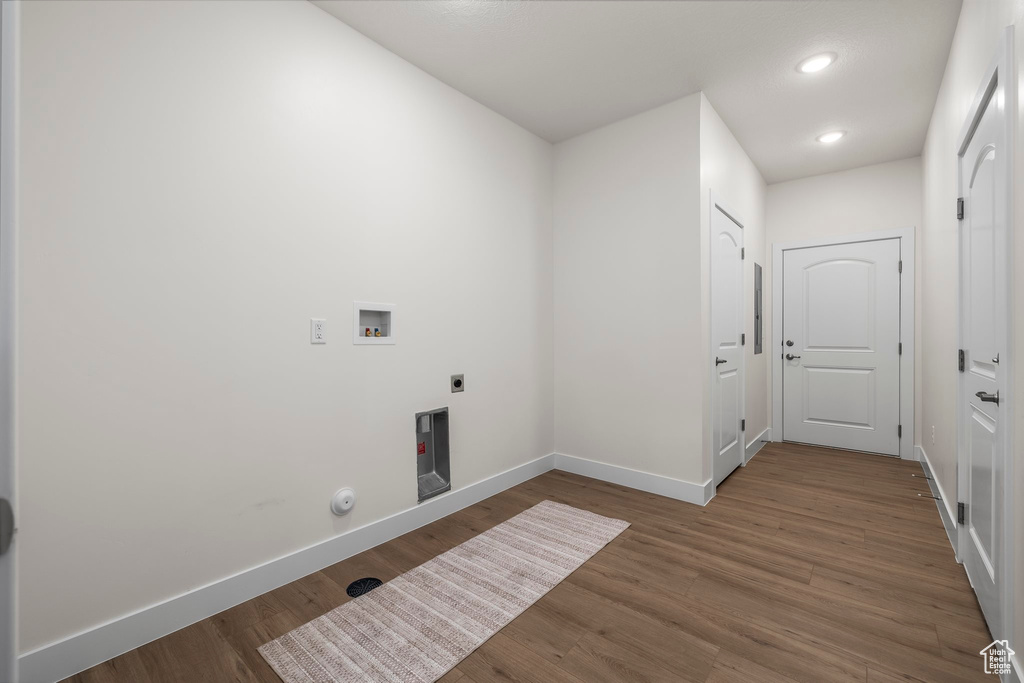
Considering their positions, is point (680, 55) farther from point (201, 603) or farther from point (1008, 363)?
point (201, 603)

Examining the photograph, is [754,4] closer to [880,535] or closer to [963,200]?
[963,200]

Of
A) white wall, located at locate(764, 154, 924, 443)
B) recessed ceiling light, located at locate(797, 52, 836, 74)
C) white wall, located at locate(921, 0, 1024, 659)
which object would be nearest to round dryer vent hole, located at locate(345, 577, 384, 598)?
white wall, located at locate(921, 0, 1024, 659)

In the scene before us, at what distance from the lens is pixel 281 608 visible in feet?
6.30

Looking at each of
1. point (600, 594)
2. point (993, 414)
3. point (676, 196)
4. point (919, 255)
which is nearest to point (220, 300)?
point (600, 594)

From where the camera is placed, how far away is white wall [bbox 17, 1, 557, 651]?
5.02ft

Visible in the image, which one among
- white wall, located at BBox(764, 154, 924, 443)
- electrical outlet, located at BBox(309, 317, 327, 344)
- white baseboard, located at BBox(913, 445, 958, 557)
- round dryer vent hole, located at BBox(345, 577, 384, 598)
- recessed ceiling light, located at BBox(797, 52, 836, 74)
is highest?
recessed ceiling light, located at BBox(797, 52, 836, 74)

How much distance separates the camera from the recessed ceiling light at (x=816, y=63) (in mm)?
2637

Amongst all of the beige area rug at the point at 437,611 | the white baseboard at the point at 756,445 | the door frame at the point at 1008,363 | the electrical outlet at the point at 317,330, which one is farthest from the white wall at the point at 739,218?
the electrical outlet at the point at 317,330

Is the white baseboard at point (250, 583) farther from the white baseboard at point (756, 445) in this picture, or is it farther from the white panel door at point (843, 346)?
the white panel door at point (843, 346)

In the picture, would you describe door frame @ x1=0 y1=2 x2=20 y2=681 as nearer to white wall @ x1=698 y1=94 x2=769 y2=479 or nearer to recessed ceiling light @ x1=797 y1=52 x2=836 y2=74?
white wall @ x1=698 y1=94 x2=769 y2=479

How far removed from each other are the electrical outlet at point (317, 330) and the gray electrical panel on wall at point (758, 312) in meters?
3.95

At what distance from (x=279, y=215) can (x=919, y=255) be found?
16.8ft

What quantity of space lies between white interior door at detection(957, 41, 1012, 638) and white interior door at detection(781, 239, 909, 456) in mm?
2380

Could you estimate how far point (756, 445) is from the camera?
4477 mm
